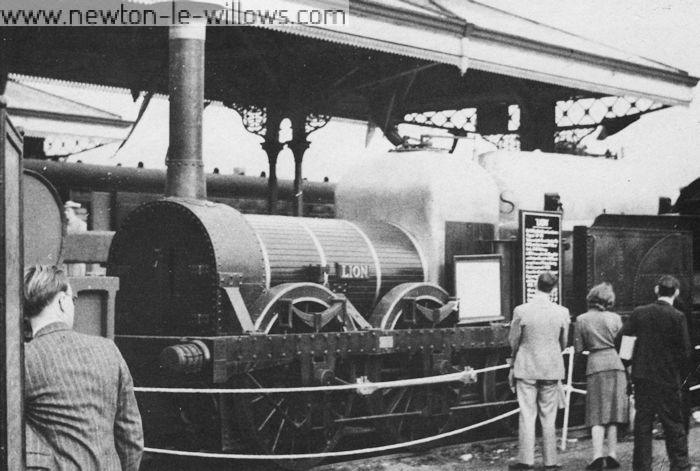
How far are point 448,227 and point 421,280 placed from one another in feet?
2.17

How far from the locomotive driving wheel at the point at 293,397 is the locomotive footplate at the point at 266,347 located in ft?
0.37

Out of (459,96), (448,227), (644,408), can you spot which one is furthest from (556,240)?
(459,96)

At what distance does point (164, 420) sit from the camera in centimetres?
860

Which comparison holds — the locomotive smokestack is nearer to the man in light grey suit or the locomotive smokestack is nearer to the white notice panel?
the white notice panel

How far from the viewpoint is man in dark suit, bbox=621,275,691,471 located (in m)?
7.56

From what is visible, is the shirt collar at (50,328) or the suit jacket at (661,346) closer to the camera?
the shirt collar at (50,328)

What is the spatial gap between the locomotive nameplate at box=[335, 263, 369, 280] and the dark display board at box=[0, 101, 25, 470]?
619 cm

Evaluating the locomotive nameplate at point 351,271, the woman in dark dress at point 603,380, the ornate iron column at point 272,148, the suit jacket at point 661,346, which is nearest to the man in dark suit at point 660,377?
the suit jacket at point 661,346

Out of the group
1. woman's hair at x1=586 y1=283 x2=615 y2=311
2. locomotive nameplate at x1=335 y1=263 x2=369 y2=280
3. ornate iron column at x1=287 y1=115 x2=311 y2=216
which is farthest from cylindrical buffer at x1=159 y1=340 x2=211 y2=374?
ornate iron column at x1=287 y1=115 x2=311 y2=216

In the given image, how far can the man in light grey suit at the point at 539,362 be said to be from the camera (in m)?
8.23

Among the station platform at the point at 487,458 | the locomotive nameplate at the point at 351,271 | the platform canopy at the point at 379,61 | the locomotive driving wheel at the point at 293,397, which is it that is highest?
the platform canopy at the point at 379,61

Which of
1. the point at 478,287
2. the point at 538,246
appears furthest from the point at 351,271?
the point at 538,246

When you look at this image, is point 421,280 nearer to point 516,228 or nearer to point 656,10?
point 516,228

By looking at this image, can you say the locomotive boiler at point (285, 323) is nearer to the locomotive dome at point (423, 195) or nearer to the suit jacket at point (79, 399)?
the locomotive dome at point (423, 195)
